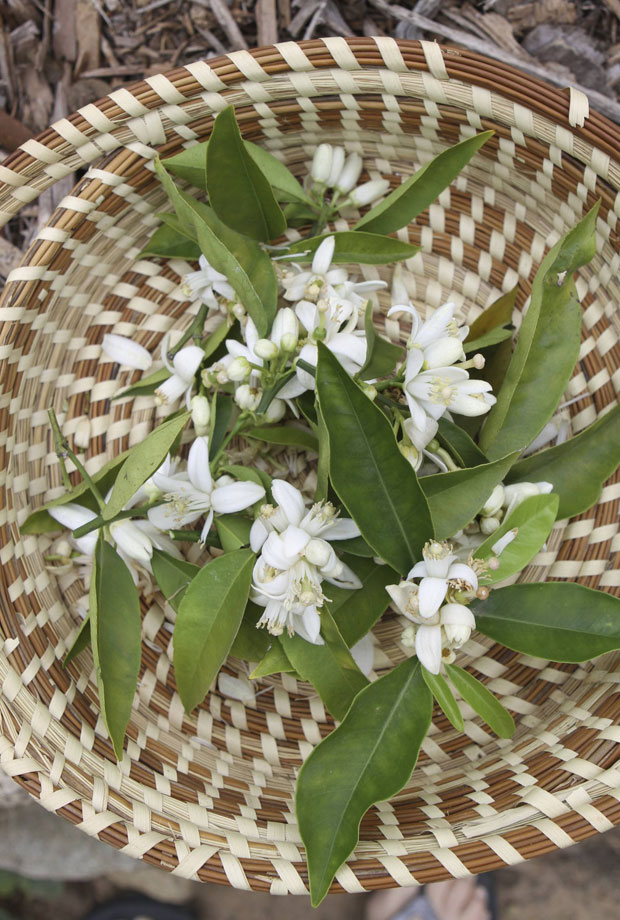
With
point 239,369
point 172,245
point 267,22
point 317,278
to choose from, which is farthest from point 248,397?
point 267,22

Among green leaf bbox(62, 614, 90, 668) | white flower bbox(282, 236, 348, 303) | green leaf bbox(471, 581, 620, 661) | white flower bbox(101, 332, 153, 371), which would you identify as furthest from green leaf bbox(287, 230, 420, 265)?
green leaf bbox(62, 614, 90, 668)

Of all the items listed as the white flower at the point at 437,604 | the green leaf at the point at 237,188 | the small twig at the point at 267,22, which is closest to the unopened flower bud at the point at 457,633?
the white flower at the point at 437,604

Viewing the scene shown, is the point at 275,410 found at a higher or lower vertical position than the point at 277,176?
lower

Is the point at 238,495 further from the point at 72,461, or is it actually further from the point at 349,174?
the point at 349,174

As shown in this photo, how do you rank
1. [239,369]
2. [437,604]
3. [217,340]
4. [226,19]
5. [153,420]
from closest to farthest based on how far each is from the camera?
[437,604] → [239,369] → [217,340] → [153,420] → [226,19]

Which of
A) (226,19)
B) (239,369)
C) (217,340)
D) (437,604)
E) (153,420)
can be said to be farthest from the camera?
(226,19)

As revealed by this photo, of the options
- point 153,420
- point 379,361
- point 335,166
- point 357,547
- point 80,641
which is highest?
point 335,166

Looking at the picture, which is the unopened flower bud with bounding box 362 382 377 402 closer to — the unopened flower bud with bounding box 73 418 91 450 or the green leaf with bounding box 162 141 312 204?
the green leaf with bounding box 162 141 312 204
